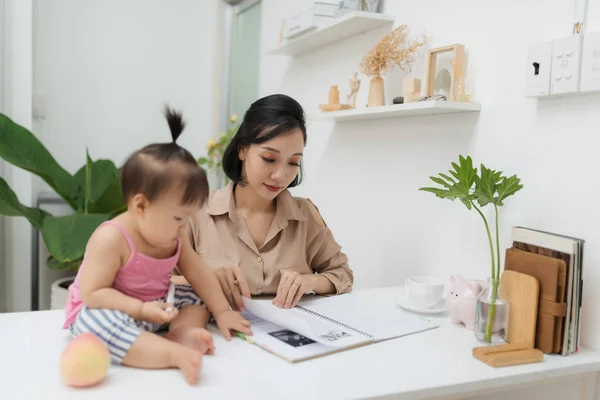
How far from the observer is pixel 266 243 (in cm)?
141

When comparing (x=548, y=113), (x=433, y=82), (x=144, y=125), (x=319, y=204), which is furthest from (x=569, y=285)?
(x=144, y=125)

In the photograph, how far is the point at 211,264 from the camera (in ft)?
4.45

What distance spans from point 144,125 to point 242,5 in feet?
3.00

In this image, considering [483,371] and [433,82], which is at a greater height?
[433,82]

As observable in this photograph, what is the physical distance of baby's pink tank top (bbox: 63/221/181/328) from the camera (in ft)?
3.07

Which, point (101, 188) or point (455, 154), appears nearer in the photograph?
point (455, 154)

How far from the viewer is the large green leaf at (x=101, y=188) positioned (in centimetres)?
260

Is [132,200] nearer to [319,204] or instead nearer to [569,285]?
[569,285]

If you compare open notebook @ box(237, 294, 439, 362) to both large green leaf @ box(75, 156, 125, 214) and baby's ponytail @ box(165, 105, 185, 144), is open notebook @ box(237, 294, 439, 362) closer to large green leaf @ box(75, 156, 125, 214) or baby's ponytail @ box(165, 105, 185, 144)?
baby's ponytail @ box(165, 105, 185, 144)

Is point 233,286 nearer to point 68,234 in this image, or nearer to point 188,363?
point 188,363

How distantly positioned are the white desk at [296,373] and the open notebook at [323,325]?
0.8 inches

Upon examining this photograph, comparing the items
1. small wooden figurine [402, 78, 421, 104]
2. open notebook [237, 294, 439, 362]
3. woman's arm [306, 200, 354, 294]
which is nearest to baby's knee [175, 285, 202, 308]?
open notebook [237, 294, 439, 362]

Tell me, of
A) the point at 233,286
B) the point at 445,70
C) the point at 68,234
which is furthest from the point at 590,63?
the point at 68,234

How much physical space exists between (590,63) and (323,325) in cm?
78
